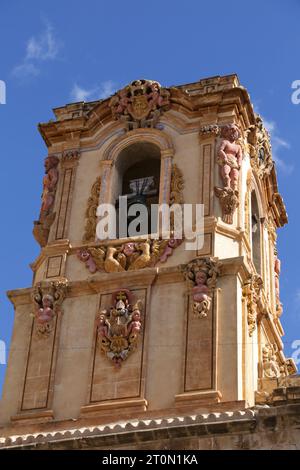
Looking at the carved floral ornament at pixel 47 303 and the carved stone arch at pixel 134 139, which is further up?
the carved stone arch at pixel 134 139

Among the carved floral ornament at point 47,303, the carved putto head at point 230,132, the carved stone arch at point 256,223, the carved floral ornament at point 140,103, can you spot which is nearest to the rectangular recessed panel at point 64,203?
the carved floral ornament at point 47,303

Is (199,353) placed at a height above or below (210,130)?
below

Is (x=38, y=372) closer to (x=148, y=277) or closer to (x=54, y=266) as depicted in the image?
(x=54, y=266)

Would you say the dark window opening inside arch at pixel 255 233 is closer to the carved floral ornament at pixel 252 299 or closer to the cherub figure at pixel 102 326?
the carved floral ornament at pixel 252 299

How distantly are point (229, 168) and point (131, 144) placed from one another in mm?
2860

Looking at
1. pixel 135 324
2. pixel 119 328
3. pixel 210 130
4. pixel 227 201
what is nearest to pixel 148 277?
pixel 135 324

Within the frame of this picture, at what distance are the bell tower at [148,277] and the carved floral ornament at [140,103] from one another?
0.10ft

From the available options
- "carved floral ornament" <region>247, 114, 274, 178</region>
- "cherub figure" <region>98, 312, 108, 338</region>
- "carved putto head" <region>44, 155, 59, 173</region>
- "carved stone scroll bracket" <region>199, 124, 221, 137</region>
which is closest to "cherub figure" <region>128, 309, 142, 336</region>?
"cherub figure" <region>98, 312, 108, 338</region>

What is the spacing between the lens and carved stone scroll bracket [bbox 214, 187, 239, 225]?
1097 inches

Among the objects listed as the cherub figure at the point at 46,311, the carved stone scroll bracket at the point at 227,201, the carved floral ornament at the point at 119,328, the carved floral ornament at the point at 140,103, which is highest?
the carved floral ornament at the point at 140,103

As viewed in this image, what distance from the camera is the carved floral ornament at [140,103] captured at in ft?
99.2

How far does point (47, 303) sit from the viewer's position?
89.0 ft

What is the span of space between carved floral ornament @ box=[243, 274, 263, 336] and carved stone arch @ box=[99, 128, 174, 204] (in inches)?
124

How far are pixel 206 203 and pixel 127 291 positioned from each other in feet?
9.44
